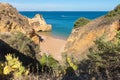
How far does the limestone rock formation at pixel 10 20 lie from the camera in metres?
26.0

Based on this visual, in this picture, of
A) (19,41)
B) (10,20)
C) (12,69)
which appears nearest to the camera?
(12,69)

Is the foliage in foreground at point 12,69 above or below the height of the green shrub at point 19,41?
above

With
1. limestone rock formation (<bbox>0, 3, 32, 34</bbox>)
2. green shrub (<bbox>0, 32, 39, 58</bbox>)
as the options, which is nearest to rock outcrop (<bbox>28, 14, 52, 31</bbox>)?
limestone rock formation (<bbox>0, 3, 32, 34</bbox>)

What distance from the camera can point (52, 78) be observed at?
5223 mm

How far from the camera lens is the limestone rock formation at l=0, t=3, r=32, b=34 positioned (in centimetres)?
2600

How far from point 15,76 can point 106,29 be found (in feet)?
48.0

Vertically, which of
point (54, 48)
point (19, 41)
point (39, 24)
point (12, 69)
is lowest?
point (39, 24)

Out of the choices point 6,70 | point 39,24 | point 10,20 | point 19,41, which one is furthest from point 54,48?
point 6,70

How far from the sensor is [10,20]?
26984 millimetres

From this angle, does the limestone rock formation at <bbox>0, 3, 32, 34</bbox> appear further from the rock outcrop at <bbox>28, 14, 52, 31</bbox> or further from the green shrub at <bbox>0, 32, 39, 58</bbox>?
the rock outcrop at <bbox>28, 14, 52, 31</bbox>

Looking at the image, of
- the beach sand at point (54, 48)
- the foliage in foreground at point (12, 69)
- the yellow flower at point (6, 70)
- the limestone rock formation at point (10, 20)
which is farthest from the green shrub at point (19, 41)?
the yellow flower at point (6, 70)

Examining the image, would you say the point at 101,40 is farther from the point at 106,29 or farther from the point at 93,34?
the point at 93,34

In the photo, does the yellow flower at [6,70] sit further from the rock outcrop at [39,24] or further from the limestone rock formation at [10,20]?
the rock outcrop at [39,24]

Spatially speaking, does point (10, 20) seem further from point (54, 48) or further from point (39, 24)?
point (39, 24)
